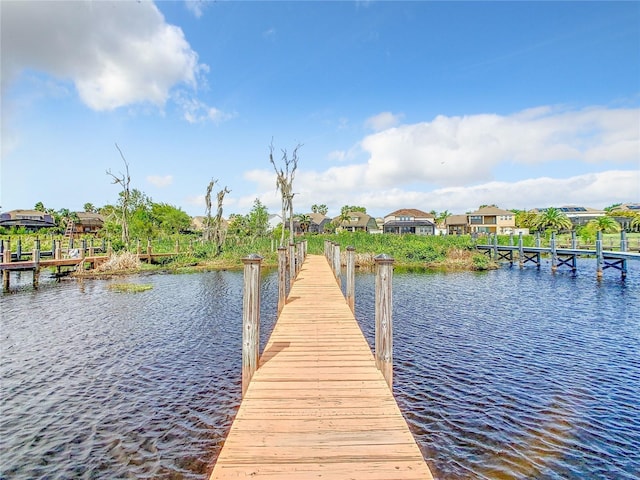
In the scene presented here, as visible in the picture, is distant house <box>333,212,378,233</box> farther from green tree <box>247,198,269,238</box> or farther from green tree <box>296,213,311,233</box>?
green tree <box>247,198,269,238</box>

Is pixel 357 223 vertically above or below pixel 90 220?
below

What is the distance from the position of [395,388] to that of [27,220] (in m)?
70.3

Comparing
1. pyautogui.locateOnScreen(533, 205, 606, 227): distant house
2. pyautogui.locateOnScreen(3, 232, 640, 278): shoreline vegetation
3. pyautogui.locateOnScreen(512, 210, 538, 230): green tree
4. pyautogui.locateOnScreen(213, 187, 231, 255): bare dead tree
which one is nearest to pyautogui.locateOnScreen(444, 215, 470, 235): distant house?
pyautogui.locateOnScreen(512, 210, 538, 230): green tree

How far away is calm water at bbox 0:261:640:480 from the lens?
4.97m

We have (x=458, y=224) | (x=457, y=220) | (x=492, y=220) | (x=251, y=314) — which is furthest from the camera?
(x=457, y=220)

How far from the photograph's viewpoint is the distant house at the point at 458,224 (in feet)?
250

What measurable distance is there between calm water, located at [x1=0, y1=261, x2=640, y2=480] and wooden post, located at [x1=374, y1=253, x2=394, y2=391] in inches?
56.6

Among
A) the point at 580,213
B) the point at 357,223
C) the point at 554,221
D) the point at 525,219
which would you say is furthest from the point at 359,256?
the point at 580,213

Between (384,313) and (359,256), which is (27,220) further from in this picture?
(384,313)

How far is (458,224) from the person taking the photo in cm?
7669

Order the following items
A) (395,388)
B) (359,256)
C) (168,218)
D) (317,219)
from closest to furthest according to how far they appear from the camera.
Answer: (395,388)
(359,256)
(168,218)
(317,219)

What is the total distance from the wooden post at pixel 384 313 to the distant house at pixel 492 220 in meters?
72.0

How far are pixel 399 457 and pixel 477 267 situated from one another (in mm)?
28075

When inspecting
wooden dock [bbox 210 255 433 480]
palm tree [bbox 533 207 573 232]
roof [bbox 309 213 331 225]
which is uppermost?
roof [bbox 309 213 331 225]
